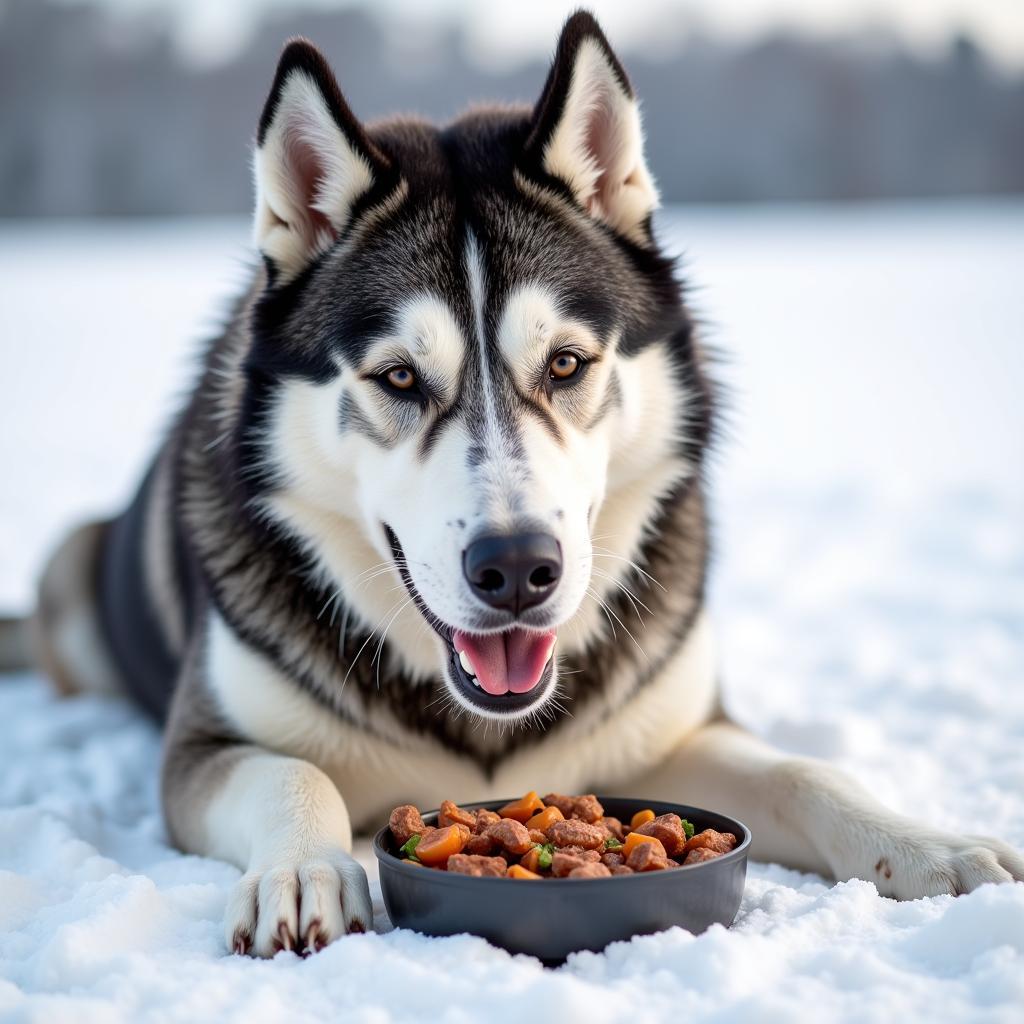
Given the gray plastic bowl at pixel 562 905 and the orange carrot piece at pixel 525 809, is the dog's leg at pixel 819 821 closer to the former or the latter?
the gray plastic bowl at pixel 562 905

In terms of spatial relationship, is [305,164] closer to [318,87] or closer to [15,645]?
[318,87]

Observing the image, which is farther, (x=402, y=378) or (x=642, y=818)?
(x=402, y=378)

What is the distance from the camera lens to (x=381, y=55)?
620 inches

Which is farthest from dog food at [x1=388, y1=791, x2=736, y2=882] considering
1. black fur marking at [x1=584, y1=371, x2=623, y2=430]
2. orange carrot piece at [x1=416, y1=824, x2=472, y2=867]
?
black fur marking at [x1=584, y1=371, x2=623, y2=430]

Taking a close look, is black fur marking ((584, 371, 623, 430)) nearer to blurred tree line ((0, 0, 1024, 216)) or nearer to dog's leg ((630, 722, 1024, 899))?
dog's leg ((630, 722, 1024, 899))

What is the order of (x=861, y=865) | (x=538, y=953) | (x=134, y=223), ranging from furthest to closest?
(x=134, y=223) → (x=861, y=865) → (x=538, y=953)

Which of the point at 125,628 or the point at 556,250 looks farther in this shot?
the point at 125,628

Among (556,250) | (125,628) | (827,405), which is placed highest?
(556,250)

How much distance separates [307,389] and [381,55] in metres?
14.8

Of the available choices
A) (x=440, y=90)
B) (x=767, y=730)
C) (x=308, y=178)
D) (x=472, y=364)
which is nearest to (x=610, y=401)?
(x=472, y=364)

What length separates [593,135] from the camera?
7.68 feet

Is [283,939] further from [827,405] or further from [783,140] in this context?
[783,140]

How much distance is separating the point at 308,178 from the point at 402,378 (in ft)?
1.67

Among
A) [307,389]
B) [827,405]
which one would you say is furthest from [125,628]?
[827,405]
